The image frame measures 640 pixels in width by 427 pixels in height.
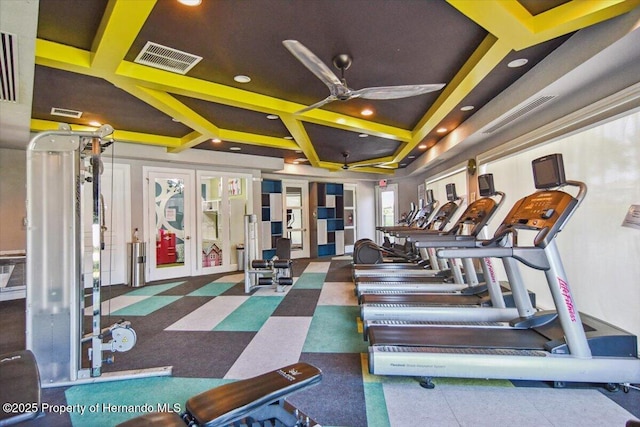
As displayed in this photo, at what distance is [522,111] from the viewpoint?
12.3 ft

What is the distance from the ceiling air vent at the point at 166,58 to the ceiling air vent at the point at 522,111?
11.1ft

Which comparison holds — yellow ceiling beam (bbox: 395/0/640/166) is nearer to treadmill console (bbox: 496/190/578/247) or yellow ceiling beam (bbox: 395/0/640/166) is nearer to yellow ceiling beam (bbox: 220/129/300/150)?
treadmill console (bbox: 496/190/578/247)

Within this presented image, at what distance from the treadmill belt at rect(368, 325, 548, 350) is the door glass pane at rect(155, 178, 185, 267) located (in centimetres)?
537

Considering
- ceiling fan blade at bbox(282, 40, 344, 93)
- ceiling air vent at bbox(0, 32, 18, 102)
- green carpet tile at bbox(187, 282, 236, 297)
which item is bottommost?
green carpet tile at bbox(187, 282, 236, 297)

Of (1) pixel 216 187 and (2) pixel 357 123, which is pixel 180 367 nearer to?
(2) pixel 357 123

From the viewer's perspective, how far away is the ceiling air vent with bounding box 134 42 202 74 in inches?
113

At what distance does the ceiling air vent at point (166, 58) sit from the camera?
9.40ft

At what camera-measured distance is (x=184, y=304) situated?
15.9ft

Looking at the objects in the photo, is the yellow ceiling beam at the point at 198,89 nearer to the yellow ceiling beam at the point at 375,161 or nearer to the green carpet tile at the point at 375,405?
the green carpet tile at the point at 375,405

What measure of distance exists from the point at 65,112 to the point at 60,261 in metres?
2.91

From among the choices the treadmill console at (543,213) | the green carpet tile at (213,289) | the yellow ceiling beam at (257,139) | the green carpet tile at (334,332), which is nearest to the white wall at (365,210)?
the yellow ceiling beam at (257,139)

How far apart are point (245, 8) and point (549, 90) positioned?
283cm

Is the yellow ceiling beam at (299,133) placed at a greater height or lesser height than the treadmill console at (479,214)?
greater

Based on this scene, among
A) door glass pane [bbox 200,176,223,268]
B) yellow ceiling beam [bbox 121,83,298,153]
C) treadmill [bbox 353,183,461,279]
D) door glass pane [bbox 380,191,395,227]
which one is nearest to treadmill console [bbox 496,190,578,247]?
treadmill [bbox 353,183,461,279]
